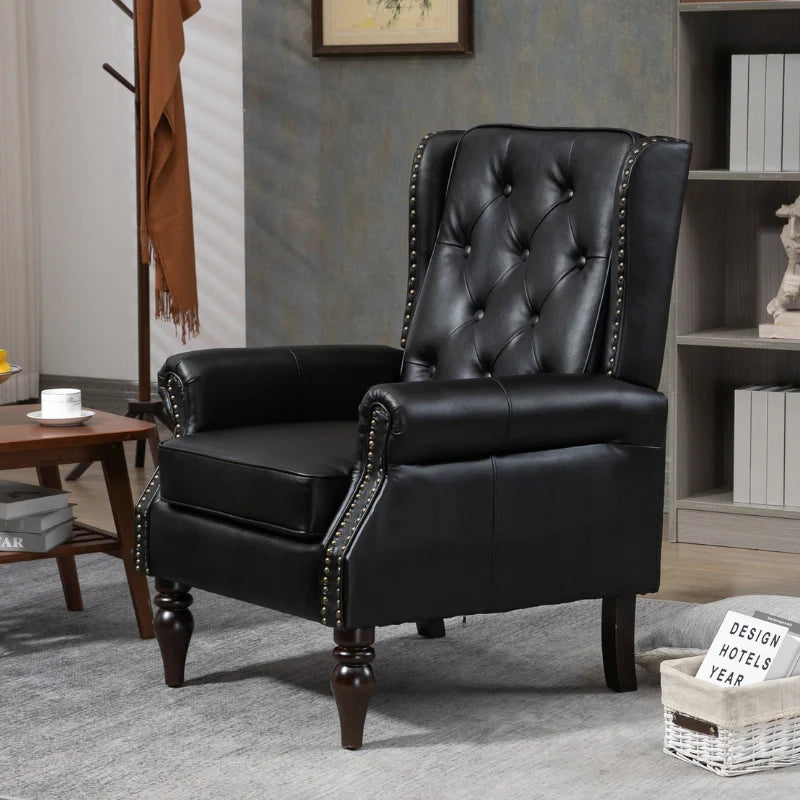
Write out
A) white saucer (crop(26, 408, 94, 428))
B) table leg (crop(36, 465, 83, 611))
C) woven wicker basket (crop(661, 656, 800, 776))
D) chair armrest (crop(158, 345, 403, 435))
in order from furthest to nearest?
table leg (crop(36, 465, 83, 611)), white saucer (crop(26, 408, 94, 428)), chair armrest (crop(158, 345, 403, 435)), woven wicker basket (crop(661, 656, 800, 776))

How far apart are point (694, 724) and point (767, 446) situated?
1.67 metres

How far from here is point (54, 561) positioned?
3654 mm

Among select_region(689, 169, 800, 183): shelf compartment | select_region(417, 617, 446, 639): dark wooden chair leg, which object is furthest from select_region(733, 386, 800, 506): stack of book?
select_region(417, 617, 446, 639): dark wooden chair leg

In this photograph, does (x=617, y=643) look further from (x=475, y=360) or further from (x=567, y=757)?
(x=475, y=360)

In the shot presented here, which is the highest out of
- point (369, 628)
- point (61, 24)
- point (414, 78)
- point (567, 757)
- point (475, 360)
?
point (61, 24)

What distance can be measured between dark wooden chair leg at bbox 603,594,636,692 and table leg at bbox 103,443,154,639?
0.93 metres

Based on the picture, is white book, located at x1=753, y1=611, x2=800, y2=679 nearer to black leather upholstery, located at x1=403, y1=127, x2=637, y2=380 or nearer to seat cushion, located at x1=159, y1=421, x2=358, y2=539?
black leather upholstery, located at x1=403, y1=127, x2=637, y2=380

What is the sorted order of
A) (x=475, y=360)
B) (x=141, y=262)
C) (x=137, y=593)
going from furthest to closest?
(x=141, y=262)
(x=137, y=593)
(x=475, y=360)

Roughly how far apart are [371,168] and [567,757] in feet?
8.19

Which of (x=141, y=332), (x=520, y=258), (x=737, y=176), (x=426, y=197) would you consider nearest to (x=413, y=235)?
(x=426, y=197)

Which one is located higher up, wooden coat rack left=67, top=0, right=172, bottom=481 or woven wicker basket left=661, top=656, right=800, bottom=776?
wooden coat rack left=67, top=0, right=172, bottom=481

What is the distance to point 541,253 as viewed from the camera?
2.78 metres

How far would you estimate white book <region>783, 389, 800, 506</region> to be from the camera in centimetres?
380

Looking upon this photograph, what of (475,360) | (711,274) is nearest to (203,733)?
(475,360)
